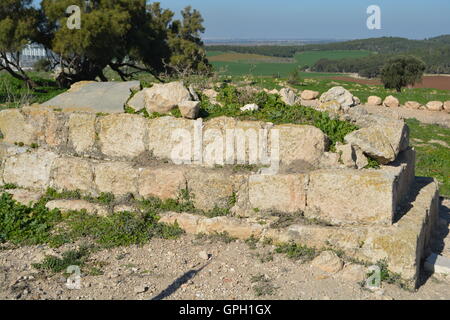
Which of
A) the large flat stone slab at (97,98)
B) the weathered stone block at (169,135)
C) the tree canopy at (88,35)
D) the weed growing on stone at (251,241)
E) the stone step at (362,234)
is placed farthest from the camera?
the tree canopy at (88,35)

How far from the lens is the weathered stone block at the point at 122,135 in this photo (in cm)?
638

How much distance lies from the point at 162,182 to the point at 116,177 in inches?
28.0

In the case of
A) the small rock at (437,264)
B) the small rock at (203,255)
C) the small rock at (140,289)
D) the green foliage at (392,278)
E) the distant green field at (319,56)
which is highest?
the distant green field at (319,56)

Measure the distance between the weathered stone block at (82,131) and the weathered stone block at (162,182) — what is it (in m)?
1.09

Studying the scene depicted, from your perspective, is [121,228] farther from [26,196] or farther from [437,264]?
[437,264]

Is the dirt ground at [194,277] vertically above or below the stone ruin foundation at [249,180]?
below

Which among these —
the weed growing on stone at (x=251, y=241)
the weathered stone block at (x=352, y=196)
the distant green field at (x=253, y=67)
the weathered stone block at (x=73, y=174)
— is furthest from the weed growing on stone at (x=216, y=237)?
the distant green field at (x=253, y=67)

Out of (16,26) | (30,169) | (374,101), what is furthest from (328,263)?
(374,101)

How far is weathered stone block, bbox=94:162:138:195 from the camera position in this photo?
6230 millimetres

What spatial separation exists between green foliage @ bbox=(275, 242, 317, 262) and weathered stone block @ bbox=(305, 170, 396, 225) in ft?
1.53

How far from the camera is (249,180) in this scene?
5727 mm

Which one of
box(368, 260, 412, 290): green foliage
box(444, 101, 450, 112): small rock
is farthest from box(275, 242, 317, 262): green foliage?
box(444, 101, 450, 112): small rock

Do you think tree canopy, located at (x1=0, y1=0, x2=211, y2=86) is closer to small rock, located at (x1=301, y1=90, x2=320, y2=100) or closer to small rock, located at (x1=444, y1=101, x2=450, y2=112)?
small rock, located at (x1=301, y1=90, x2=320, y2=100)

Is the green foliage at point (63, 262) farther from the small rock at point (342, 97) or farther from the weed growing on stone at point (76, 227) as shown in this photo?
the small rock at point (342, 97)
